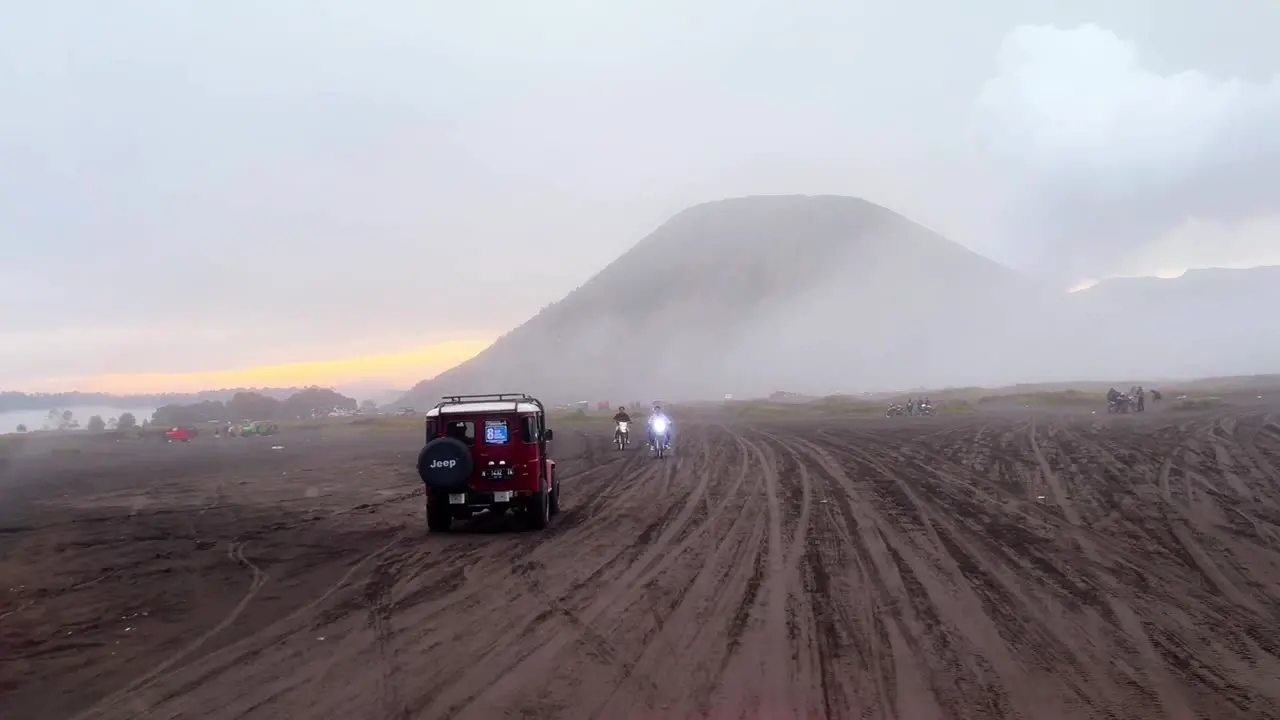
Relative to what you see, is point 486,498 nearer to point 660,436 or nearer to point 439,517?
point 439,517

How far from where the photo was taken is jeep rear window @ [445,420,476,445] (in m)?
16.9

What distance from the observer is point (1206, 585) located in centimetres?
1098

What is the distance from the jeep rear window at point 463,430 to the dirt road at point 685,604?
1.89 metres

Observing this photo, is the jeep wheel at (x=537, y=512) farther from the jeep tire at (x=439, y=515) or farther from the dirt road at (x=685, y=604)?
the jeep tire at (x=439, y=515)

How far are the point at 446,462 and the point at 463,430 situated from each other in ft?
2.82

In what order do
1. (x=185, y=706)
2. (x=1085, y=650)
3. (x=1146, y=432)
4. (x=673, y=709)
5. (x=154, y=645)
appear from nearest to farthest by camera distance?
(x=673, y=709) < (x=185, y=706) < (x=1085, y=650) < (x=154, y=645) < (x=1146, y=432)

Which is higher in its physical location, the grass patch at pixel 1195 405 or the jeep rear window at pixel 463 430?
the jeep rear window at pixel 463 430

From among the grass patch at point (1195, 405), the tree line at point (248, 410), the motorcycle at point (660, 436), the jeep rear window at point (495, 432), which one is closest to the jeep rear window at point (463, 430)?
the jeep rear window at point (495, 432)

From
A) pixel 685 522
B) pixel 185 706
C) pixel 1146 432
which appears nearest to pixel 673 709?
pixel 185 706

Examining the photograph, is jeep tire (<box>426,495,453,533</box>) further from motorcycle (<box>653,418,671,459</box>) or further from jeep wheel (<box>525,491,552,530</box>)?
motorcycle (<box>653,418,671,459</box>)

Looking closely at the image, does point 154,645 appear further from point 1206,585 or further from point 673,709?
point 1206,585

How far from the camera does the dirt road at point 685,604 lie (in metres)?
7.41

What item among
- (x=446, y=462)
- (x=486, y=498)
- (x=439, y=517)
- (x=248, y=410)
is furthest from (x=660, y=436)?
(x=248, y=410)

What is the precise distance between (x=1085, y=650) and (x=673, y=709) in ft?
13.9
